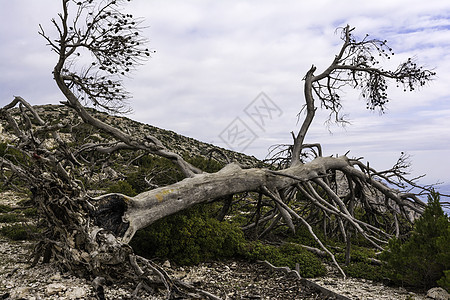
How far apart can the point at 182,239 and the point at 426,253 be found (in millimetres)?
3844

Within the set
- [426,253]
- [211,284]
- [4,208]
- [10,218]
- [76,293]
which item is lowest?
[211,284]

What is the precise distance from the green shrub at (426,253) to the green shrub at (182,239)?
306cm

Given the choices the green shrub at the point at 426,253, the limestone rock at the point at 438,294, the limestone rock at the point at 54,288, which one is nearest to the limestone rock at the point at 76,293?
the limestone rock at the point at 54,288

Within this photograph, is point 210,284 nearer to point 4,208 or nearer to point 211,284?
point 211,284

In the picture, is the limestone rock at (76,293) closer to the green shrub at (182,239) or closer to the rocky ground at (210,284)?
the rocky ground at (210,284)

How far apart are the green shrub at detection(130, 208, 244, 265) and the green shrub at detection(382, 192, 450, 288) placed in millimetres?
3064

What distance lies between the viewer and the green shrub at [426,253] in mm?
4945

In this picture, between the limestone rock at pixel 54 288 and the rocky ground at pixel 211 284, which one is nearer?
the limestone rock at pixel 54 288

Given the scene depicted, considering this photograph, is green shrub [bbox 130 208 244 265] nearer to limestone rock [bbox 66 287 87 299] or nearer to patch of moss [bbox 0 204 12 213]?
limestone rock [bbox 66 287 87 299]

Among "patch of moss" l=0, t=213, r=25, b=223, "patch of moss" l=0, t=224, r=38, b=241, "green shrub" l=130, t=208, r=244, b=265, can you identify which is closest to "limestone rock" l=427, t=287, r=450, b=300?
"green shrub" l=130, t=208, r=244, b=265

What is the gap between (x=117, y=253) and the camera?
4.68 meters

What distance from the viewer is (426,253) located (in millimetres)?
5098

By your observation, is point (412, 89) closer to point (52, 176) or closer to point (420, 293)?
point (420, 293)

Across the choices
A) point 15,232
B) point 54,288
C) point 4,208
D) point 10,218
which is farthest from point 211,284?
point 4,208
